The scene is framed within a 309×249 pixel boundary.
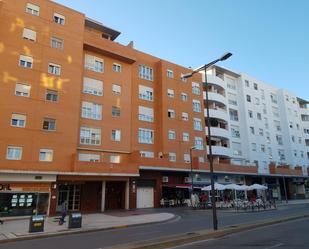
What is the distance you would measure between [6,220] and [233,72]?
4333 cm

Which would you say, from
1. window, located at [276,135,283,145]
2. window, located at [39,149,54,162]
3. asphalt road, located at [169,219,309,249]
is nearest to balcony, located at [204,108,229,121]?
window, located at [276,135,283,145]

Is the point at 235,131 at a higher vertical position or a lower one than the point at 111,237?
higher

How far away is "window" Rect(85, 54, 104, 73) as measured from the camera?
114 feet

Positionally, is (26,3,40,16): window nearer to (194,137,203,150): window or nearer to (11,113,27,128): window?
(11,113,27,128): window

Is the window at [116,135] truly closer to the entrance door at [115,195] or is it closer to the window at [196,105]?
the entrance door at [115,195]

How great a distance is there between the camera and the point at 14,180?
25844 mm

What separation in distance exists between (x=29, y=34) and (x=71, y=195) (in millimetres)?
17067

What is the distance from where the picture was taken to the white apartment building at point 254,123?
4806cm

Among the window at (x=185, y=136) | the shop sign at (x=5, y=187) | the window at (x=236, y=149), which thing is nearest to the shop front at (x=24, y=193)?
the shop sign at (x=5, y=187)

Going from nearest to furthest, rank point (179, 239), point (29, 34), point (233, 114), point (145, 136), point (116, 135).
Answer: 1. point (179, 239)
2. point (29, 34)
3. point (116, 135)
4. point (145, 136)
5. point (233, 114)

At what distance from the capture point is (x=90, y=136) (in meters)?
32.9

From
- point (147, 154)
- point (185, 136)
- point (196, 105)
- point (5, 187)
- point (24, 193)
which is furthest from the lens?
point (196, 105)

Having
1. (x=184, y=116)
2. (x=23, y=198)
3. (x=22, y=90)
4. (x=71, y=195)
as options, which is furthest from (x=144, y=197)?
(x=22, y=90)

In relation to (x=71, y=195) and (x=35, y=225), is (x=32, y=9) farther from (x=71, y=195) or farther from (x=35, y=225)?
(x=35, y=225)
